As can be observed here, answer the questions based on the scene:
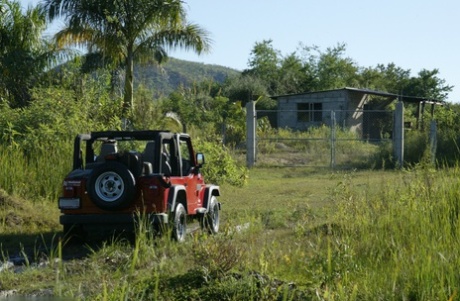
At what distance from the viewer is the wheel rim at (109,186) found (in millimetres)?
10961

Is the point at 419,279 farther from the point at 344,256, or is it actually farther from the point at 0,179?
the point at 0,179

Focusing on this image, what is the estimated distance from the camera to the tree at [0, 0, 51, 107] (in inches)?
1319

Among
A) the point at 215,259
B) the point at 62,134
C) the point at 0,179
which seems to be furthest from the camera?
the point at 62,134

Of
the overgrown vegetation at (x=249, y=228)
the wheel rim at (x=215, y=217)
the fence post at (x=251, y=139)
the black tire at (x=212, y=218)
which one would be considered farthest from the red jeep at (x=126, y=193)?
the fence post at (x=251, y=139)

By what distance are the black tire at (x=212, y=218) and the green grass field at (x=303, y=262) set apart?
1.45 metres

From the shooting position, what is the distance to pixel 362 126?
4300 cm

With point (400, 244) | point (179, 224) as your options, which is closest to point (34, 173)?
point (179, 224)

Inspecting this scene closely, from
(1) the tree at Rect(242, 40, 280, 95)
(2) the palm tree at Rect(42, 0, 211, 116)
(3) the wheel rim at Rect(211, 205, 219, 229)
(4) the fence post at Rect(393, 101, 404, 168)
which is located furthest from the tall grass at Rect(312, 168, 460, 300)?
(1) the tree at Rect(242, 40, 280, 95)

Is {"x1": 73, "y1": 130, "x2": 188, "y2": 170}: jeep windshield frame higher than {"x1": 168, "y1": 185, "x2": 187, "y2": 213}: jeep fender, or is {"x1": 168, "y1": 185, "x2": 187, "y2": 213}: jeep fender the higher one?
{"x1": 73, "y1": 130, "x2": 188, "y2": 170}: jeep windshield frame

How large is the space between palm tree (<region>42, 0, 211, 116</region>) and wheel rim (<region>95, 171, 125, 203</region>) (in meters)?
21.1

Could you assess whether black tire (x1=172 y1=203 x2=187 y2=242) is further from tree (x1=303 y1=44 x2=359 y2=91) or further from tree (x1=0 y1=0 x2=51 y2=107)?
tree (x1=303 y1=44 x2=359 y2=91)

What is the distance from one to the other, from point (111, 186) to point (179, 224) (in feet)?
3.65

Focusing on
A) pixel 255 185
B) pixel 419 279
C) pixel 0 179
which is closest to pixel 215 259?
pixel 419 279

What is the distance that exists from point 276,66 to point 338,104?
79.0 ft
